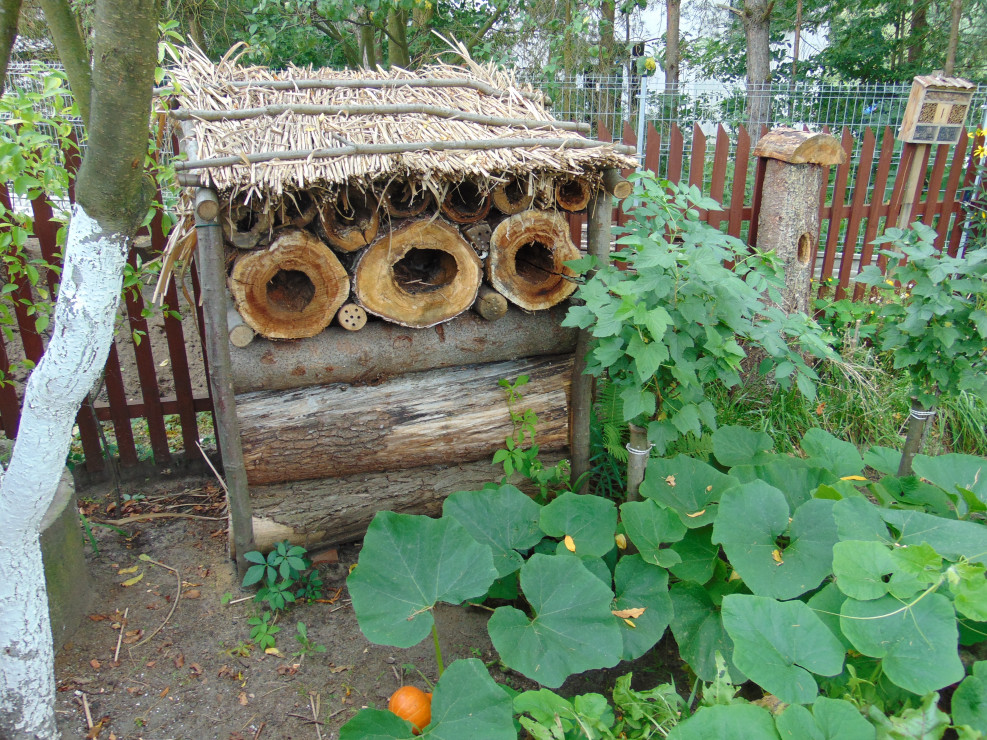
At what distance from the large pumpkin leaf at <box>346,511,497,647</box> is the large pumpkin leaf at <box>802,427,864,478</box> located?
1499mm

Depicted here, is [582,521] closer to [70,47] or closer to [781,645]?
[781,645]

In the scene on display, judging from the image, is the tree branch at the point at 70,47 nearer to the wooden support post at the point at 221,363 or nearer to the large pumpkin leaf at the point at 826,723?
the wooden support post at the point at 221,363

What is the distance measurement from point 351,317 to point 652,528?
1.46m

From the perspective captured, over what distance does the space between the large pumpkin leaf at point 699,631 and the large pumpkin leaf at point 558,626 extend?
0.33 meters

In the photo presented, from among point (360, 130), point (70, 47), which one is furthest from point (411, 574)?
point (70, 47)

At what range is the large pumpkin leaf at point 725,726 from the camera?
1626 mm

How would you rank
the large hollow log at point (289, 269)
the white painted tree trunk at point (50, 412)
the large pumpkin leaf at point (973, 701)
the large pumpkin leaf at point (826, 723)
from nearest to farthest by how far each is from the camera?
the large pumpkin leaf at point (826, 723) → the large pumpkin leaf at point (973, 701) → the white painted tree trunk at point (50, 412) → the large hollow log at point (289, 269)

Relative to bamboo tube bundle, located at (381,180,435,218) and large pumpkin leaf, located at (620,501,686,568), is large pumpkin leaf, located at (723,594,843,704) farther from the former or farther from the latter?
bamboo tube bundle, located at (381,180,435,218)

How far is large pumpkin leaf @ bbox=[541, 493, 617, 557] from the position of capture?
2.46 metres

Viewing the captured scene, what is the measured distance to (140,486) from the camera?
3754mm

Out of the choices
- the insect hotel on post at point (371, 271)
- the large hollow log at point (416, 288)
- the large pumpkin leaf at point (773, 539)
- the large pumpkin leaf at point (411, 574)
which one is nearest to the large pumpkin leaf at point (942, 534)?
the large pumpkin leaf at point (773, 539)

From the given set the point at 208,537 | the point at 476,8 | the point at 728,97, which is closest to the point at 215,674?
the point at 208,537

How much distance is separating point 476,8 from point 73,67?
29.2 ft

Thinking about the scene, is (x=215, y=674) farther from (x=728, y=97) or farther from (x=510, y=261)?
(x=728, y=97)
